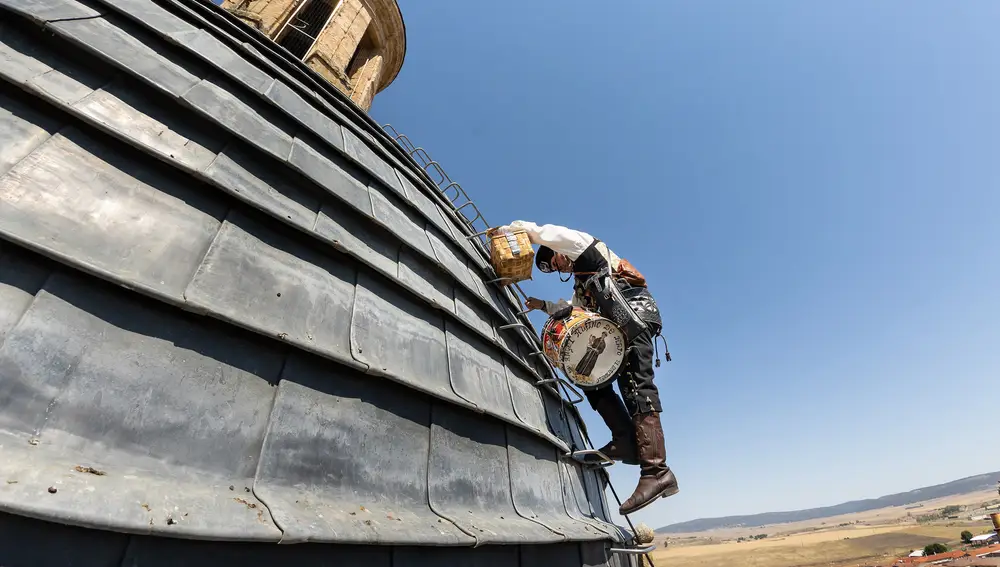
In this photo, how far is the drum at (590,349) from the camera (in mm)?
4652

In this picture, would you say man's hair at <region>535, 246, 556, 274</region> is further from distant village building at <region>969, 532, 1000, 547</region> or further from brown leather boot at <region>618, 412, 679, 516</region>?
distant village building at <region>969, 532, 1000, 547</region>

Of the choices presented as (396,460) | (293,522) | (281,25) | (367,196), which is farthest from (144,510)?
(281,25)

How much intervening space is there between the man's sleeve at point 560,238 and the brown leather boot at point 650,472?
2046 millimetres

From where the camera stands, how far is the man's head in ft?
19.0

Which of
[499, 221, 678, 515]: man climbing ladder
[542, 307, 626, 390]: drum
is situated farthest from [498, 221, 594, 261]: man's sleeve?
[542, 307, 626, 390]: drum

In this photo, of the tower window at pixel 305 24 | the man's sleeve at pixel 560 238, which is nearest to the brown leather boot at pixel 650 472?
the man's sleeve at pixel 560 238

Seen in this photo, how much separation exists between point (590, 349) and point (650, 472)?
1.30 metres

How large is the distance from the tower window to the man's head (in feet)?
39.0

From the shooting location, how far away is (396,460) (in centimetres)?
279

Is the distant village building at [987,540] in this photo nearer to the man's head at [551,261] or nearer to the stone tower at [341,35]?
the man's head at [551,261]

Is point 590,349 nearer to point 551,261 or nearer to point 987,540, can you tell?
point 551,261

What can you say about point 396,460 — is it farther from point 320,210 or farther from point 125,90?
point 125,90

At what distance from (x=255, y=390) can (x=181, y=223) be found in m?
1.08

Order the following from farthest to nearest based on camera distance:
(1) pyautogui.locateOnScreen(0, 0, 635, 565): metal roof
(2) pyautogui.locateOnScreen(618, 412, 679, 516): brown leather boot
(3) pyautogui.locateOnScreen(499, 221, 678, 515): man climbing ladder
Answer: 1. (3) pyautogui.locateOnScreen(499, 221, 678, 515): man climbing ladder
2. (2) pyautogui.locateOnScreen(618, 412, 679, 516): brown leather boot
3. (1) pyautogui.locateOnScreen(0, 0, 635, 565): metal roof
